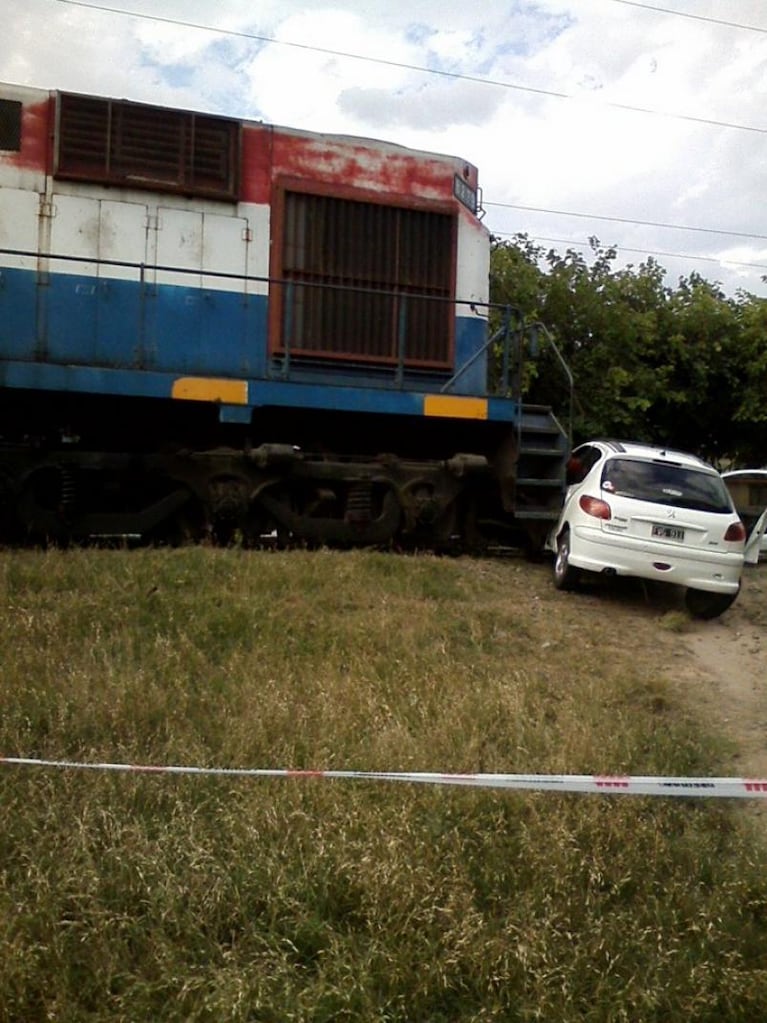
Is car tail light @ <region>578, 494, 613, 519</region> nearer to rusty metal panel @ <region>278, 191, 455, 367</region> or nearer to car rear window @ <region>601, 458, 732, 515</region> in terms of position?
car rear window @ <region>601, 458, 732, 515</region>

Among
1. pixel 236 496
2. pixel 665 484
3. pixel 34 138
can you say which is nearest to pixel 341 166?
pixel 34 138

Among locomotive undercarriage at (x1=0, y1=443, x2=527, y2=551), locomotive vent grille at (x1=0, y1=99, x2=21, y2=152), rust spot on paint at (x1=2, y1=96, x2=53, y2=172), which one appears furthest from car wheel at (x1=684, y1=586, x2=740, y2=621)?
locomotive vent grille at (x1=0, y1=99, x2=21, y2=152)

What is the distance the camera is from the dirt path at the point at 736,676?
5.52 m

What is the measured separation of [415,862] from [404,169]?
8.01 m

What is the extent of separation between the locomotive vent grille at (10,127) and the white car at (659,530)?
6.07 metres

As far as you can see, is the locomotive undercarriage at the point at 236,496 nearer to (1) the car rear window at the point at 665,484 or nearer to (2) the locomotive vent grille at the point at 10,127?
(1) the car rear window at the point at 665,484

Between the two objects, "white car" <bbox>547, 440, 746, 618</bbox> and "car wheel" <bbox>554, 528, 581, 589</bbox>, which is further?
"car wheel" <bbox>554, 528, 581, 589</bbox>

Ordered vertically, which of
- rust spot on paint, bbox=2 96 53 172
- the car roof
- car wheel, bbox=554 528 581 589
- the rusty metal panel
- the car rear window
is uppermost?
rust spot on paint, bbox=2 96 53 172

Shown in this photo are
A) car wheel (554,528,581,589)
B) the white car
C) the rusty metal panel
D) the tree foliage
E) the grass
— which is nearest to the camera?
the grass

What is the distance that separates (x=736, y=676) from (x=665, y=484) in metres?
2.40

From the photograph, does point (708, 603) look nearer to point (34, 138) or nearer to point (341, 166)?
point (341, 166)

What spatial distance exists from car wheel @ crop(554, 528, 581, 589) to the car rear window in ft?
2.24

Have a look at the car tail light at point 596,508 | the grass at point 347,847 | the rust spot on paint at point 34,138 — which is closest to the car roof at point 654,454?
the car tail light at point 596,508

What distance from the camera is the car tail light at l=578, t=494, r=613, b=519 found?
28.2 ft
